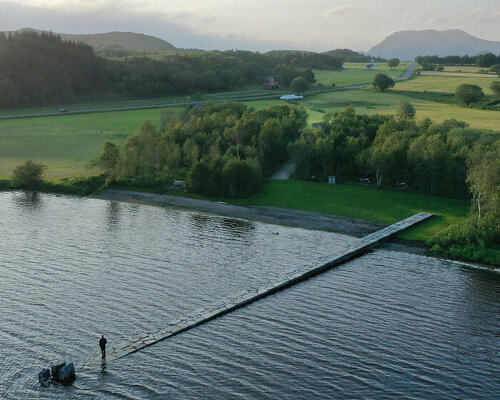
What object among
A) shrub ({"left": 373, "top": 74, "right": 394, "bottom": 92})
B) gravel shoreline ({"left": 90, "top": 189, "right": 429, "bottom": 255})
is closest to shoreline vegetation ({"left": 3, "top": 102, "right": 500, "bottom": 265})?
gravel shoreline ({"left": 90, "top": 189, "right": 429, "bottom": 255})

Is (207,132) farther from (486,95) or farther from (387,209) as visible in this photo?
(486,95)

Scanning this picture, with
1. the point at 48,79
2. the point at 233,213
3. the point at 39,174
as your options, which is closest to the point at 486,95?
the point at 233,213

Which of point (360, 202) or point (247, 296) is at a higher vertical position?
→ point (360, 202)

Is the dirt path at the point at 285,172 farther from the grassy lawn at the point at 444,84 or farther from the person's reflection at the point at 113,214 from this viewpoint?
the grassy lawn at the point at 444,84

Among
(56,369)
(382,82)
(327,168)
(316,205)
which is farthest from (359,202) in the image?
(382,82)

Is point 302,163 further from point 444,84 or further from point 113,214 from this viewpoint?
point 444,84

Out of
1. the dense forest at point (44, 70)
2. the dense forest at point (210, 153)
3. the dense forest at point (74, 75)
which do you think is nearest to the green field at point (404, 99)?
the dense forest at point (210, 153)

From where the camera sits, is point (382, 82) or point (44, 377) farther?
point (382, 82)
